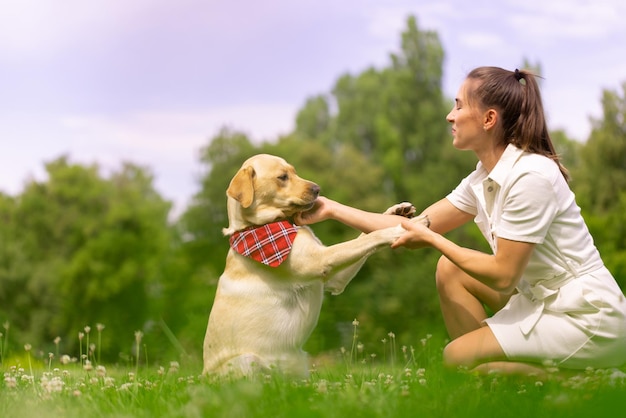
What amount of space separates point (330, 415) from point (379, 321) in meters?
29.4

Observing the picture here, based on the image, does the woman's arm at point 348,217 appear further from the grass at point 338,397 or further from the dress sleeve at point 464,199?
the grass at point 338,397

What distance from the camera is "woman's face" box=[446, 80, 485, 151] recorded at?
495cm

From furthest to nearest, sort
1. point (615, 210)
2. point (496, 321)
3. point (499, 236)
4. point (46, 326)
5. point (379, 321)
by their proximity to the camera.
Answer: point (46, 326) < point (379, 321) < point (615, 210) < point (496, 321) < point (499, 236)

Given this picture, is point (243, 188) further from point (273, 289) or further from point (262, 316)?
point (262, 316)

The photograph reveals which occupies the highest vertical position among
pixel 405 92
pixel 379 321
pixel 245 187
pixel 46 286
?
pixel 405 92

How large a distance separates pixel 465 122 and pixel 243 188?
1552 millimetres

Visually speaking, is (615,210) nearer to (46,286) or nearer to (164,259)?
(164,259)

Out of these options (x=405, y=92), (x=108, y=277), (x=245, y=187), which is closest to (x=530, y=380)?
(x=245, y=187)

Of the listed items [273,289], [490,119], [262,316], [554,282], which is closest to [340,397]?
[262,316]

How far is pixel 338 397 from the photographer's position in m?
3.59

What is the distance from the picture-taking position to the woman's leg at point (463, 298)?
17.7 feet

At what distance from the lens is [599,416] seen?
310cm

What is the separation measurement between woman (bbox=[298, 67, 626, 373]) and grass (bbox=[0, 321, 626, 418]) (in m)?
0.29

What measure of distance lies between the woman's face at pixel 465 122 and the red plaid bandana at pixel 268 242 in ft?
4.14
